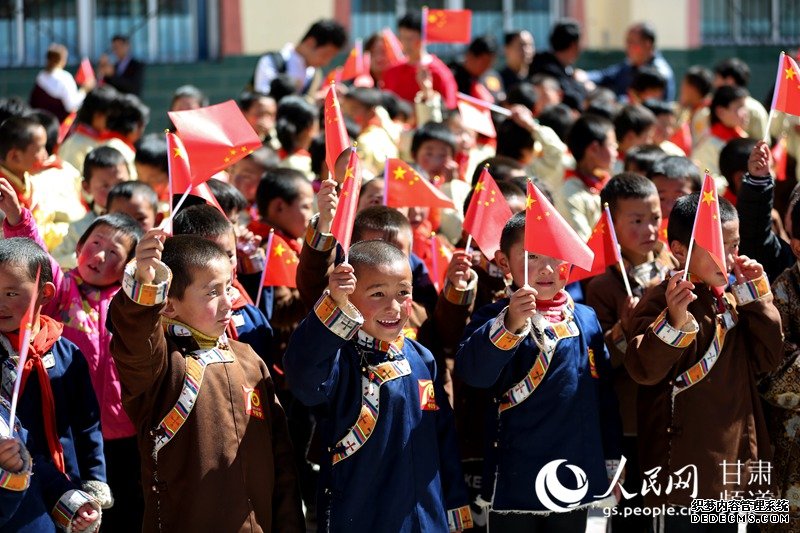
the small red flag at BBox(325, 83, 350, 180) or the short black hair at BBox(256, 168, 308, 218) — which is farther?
the short black hair at BBox(256, 168, 308, 218)

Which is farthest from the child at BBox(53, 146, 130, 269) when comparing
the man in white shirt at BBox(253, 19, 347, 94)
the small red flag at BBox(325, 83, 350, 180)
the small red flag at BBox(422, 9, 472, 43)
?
the small red flag at BBox(422, 9, 472, 43)

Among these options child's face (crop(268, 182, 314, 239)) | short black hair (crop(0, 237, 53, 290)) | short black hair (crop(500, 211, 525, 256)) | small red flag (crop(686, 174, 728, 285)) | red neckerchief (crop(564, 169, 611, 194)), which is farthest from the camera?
red neckerchief (crop(564, 169, 611, 194))

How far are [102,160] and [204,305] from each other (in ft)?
7.65

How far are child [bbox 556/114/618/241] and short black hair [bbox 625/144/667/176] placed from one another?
4.5 inches

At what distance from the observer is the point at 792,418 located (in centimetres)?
440

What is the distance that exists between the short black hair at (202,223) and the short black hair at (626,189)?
153 centimetres

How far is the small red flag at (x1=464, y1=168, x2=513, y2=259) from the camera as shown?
454cm

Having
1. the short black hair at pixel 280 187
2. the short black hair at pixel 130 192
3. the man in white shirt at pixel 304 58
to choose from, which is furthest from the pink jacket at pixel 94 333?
the man in white shirt at pixel 304 58

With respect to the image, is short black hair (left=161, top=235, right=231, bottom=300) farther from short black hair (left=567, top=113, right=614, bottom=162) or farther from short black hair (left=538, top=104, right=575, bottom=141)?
short black hair (left=538, top=104, right=575, bottom=141)

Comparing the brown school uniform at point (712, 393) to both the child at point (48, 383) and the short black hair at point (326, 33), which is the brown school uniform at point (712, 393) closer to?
the child at point (48, 383)

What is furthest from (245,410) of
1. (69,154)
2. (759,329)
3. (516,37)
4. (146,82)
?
(146,82)

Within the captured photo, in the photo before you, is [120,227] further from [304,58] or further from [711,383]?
[304,58]

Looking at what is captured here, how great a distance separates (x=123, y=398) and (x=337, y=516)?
725 millimetres

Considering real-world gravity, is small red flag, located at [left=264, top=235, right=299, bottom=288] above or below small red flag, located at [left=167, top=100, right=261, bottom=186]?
below
